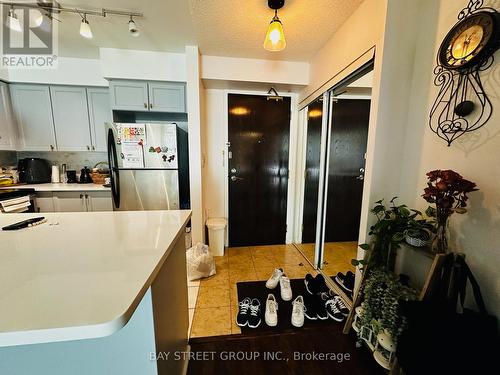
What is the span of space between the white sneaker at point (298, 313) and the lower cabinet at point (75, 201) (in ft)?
7.68

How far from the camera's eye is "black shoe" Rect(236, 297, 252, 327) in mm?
1592

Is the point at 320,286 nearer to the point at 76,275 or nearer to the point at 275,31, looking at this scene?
the point at 76,275

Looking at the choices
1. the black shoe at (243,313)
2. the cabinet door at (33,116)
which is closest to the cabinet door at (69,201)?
the cabinet door at (33,116)

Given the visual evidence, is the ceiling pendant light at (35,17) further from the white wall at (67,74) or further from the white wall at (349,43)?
the white wall at (349,43)

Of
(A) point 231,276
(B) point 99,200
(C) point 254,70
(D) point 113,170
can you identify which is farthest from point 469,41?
(B) point 99,200

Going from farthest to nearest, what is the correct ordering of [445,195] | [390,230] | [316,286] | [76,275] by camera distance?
[316,286] < [390,230] < [445,195] < [76,275]

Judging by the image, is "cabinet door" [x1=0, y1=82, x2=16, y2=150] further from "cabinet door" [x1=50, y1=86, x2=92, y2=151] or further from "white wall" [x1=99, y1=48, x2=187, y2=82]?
"white wall" [x1=99, y1=48, x2=187, y2=82]

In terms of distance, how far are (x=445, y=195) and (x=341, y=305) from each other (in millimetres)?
1245

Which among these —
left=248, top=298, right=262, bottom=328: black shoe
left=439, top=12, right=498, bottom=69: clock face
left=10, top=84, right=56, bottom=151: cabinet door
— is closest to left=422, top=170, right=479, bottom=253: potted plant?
left=439, top=12, right=498, bottom=69: clock face

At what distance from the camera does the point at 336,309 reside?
1713 mm

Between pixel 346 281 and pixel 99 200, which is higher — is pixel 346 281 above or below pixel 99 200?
below

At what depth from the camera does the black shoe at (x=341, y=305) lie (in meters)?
1.71

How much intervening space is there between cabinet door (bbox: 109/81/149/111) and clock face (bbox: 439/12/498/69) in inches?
Result: 103

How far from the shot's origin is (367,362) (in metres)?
1.33
